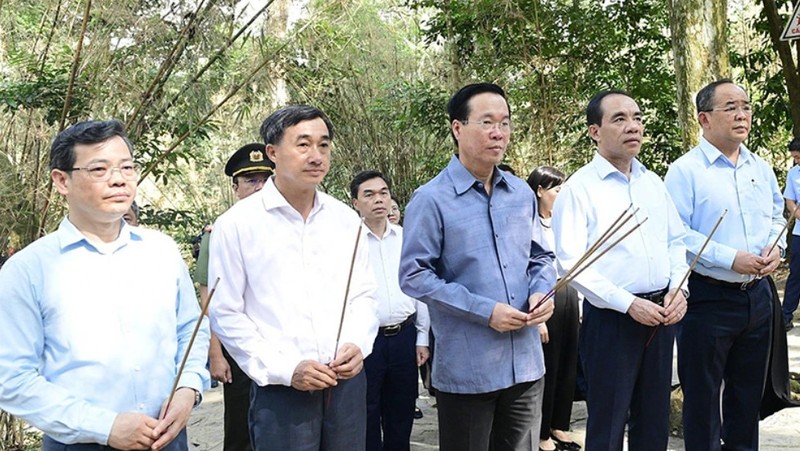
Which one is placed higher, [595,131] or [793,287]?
[595,131]

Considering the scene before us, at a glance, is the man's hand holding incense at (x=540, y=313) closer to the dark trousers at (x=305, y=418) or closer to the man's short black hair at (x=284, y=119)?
the dark trousers at (x=305, y=418)

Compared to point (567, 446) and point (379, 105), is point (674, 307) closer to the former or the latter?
point (567, 446)

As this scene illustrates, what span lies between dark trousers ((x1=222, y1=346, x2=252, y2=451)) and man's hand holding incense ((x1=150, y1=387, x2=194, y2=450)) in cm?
161

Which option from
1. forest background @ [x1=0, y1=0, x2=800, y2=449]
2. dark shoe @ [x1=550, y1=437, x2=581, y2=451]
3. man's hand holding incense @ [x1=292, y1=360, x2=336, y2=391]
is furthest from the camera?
forest background @ [x1=0, y1=0, x2=800, y2=449]

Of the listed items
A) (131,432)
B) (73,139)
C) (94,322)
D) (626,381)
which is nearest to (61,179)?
(73,139)

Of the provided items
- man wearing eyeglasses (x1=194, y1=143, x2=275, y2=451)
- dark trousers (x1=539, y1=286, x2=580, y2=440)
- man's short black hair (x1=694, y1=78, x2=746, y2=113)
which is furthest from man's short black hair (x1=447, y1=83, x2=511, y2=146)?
dark trousers (x1=539, y1=286, x2=580, y2=440)

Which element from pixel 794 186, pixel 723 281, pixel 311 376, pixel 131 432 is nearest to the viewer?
pixel 131 432

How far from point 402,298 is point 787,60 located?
556 cm

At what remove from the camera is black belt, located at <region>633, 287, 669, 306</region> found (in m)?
3.04

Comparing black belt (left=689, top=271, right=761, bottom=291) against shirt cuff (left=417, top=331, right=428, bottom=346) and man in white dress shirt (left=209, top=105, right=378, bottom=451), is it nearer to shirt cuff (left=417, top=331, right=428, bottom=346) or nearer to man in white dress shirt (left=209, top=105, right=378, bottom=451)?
shirt cuff (left=417, top=331, right=428, bottom=346)

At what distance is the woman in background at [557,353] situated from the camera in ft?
13.5

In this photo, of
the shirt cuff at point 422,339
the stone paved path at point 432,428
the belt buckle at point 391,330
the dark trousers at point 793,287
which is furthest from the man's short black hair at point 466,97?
the dark trousers at point 793,287

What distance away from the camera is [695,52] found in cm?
437

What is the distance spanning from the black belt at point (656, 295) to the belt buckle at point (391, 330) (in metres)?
1.23
